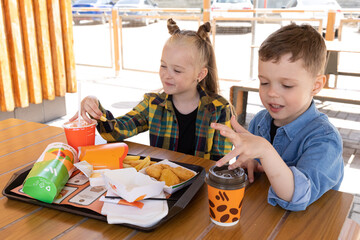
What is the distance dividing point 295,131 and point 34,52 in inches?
127

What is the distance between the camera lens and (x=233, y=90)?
4031 mm

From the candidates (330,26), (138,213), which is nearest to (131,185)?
(138,213)

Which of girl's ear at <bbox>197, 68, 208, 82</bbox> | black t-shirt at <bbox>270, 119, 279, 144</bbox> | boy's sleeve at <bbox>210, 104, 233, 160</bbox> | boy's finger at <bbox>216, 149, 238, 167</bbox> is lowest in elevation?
boy's sleeve at <bbox>210, 104, 233, 160</bbox>

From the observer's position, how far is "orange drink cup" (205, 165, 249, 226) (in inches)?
32.3

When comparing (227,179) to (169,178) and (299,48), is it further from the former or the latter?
(299,48)

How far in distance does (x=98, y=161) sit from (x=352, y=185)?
2.25 m

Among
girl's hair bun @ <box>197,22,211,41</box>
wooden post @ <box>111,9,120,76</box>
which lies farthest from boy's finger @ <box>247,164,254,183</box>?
wooden post @ <box>111,9,120,76</box>

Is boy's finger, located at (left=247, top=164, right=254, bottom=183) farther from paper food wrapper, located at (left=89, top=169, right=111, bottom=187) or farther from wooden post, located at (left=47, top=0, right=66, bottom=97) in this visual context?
wooden post, located at (left=47, top=0, right=66, bottom=97)

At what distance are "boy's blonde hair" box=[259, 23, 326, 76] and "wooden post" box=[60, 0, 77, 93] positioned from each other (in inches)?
129

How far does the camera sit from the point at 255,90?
380cm

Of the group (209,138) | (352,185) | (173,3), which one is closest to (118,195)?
(209,138)

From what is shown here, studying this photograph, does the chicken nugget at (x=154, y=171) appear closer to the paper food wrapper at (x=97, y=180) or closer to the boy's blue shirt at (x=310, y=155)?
the paper food wrapper at (x=97, y=180)

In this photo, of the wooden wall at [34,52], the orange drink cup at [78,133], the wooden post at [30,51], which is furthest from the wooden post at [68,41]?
the orange drink cup at [78,133]

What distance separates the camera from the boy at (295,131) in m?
0.93
